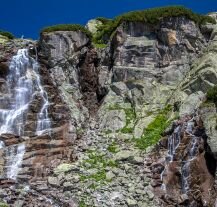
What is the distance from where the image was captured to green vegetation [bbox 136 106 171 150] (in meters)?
37.4

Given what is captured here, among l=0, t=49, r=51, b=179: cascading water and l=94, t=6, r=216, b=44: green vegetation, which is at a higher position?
l=94, t=6, r=216, b=44: green vegetation

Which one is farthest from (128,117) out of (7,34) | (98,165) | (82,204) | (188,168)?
(7,34)

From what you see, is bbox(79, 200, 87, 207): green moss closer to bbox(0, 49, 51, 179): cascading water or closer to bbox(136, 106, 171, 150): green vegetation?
bbox(0, 49, 51, 179): cascading water

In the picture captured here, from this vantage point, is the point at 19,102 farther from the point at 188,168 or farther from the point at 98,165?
the point at 188,168

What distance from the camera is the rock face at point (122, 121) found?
3212cm

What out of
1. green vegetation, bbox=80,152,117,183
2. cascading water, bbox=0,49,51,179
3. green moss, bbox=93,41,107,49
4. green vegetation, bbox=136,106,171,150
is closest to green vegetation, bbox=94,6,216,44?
green moss, bbox=93,41,107,49

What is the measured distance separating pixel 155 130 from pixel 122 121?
330 centimetres

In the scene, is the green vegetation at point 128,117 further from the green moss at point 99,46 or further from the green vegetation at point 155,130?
the green moss at point 99,46

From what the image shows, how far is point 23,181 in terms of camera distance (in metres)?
34.7

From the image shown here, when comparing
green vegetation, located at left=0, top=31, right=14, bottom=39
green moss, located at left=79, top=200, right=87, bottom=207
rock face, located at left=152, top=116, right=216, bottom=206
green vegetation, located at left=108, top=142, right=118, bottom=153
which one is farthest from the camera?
green vegetation, located at left=0, top=31, right=14, bottom=39

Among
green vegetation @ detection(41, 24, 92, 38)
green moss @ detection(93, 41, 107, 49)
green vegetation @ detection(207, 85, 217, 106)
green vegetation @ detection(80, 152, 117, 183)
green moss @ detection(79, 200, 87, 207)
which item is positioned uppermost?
green vegetation @ detection(41, 24, 92, 38)

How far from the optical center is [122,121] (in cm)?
4053

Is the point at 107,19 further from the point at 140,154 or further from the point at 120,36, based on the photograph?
the point at 140,154

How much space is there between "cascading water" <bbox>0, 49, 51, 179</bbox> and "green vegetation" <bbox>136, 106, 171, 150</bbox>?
27.9ft
